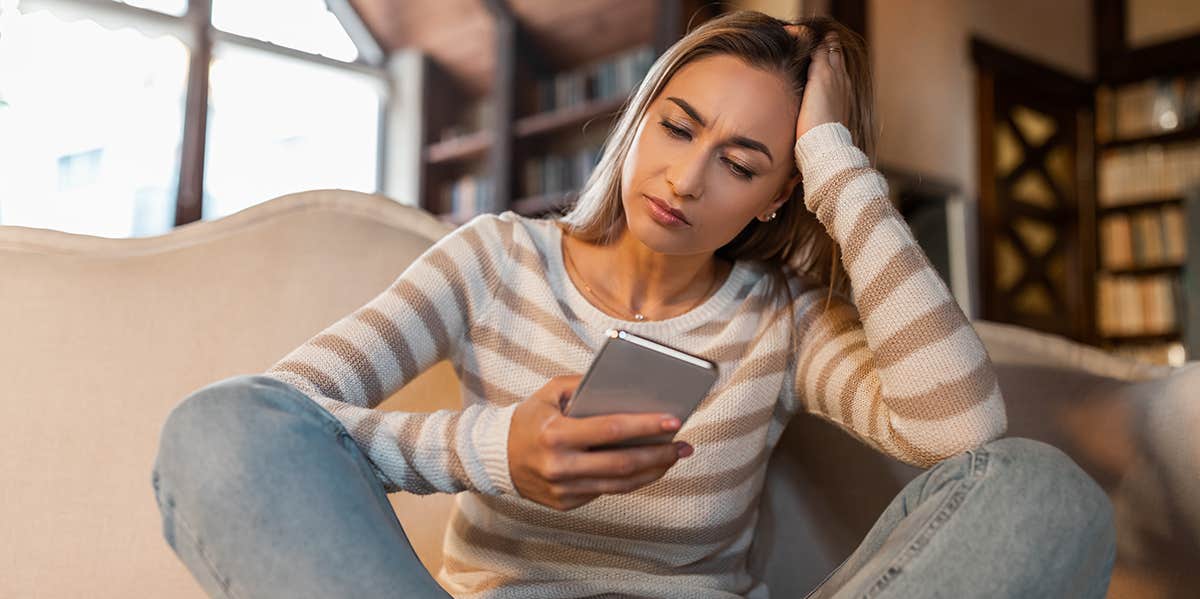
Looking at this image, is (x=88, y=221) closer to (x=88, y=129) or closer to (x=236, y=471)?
(x=88, y=129)

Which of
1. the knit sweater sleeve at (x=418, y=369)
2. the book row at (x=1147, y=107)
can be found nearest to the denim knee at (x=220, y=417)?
the knit sweater sleeve at (x=418, y=369)

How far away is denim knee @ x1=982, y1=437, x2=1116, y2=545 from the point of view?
0.78 m

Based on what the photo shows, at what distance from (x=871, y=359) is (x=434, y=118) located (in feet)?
14.2

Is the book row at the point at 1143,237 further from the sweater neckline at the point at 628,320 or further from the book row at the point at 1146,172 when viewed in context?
the sweater neckline at the point at 628,320

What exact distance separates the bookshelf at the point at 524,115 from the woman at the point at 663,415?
124 inches

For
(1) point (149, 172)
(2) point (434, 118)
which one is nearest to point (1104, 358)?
(1) point (149, 172)

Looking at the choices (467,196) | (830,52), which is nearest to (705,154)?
(830,52)

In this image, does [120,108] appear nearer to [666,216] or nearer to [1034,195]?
[666,216]

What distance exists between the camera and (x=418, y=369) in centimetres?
110

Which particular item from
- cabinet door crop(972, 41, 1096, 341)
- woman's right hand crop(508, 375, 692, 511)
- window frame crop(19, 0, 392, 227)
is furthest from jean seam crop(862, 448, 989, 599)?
cabinet door crop(972, 41, 1096, 341)

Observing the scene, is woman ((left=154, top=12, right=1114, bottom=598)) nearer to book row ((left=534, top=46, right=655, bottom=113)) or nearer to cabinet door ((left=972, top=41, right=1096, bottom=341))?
book row ((left=534, top=46, right=655, bottom=113))

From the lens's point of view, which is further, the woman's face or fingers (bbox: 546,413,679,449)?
the woman's face

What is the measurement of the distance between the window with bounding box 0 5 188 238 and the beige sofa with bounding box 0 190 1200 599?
9.00 feet

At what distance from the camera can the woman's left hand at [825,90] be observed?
1.19m
